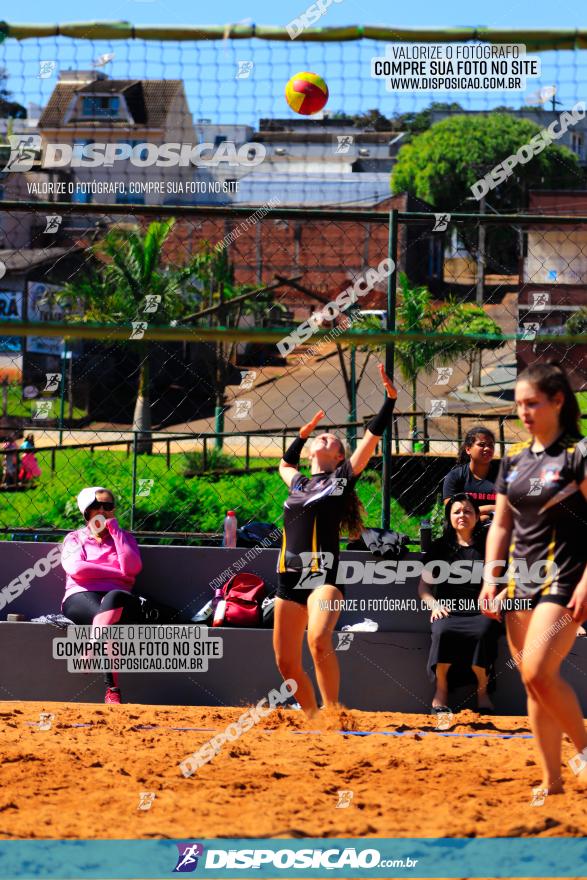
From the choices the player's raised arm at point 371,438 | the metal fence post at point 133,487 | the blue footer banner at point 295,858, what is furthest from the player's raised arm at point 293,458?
the blue footer banner at point 295,858

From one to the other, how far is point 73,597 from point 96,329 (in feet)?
6.42

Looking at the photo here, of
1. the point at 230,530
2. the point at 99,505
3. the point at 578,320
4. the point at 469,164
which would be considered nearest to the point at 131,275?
the point at 578,320

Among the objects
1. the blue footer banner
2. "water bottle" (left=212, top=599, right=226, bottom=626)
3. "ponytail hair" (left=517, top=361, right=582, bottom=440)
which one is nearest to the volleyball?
"water bottle" (left=212, top=599, right=226, bottom=626)

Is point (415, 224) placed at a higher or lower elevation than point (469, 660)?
higher

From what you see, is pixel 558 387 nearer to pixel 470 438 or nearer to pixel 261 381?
pixel 470 438

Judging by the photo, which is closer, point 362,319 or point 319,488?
point 319,488

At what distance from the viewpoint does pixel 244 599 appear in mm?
7641

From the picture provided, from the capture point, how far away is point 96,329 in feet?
25.6

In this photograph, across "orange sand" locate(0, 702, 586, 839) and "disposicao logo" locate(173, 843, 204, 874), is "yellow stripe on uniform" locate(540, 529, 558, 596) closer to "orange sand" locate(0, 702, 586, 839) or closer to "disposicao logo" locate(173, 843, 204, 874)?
"orange sand" locate(0, 702, 586, 839)

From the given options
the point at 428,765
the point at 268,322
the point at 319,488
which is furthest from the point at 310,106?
the point at 428,765

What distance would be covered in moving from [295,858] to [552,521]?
1819 millimetres

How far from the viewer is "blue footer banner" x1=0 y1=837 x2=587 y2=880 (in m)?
3.85

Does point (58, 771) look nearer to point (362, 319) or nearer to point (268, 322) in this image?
point (362, 319)

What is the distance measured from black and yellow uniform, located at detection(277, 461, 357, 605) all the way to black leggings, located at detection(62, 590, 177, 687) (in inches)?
56.7
